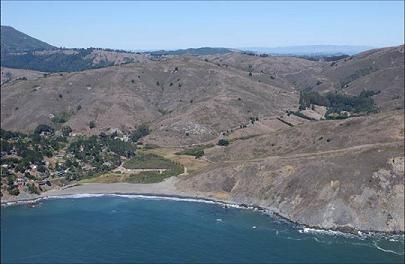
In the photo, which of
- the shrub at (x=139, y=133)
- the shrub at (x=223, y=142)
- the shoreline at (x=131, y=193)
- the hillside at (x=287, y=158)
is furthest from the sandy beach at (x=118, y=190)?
the shrub at (x=139, y=133)

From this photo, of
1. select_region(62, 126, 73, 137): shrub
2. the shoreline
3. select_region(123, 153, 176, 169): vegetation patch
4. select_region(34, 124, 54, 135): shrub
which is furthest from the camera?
select_region(34, 124, 54, 135): shrub

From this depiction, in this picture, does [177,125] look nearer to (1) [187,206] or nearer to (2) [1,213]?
(1) [187,206]

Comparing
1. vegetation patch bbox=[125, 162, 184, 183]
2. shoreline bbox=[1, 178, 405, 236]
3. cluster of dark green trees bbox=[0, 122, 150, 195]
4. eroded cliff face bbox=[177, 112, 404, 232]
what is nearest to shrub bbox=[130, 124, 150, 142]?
cluster of dark green trees bbox=[0, 122, 150, 195]

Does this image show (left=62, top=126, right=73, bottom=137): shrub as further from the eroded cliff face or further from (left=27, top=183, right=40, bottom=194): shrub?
the eroded cliff face

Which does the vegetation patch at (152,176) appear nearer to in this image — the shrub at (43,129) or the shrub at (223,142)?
the shrub at (223,142)

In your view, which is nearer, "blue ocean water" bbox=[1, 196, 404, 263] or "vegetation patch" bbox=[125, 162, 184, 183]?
"blue ocean water" bbox=[1, 196, 404, 263]

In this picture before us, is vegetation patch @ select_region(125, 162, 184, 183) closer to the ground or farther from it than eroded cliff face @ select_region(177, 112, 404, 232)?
closer to the ground

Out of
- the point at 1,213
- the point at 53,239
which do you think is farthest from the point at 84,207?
the point at 53,239
